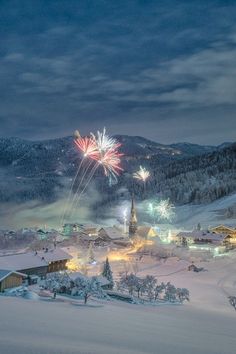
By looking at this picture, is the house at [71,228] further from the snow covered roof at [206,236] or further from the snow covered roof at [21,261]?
the snow covered roof at [21,261]

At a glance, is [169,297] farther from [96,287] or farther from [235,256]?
[235,256]

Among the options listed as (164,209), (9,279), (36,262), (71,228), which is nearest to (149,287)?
(9,279)

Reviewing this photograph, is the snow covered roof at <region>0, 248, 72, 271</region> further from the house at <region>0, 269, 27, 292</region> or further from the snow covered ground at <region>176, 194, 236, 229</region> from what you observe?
the snow covered ground at <region>176, 194, 236, 229</region>

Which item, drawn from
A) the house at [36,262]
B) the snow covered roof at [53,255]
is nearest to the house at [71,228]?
the snow covered roof at [53,255]

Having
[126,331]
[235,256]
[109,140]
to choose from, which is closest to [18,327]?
[126,331]

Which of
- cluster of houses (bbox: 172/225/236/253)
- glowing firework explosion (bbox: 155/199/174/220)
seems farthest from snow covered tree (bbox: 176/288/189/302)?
glowing firework explosion (bbox: 155/199/174/220)

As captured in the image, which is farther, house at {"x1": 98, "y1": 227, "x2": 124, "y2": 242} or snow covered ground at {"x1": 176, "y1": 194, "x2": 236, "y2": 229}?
snow covered ground at {"x1": 176, "y1": 194, "x2": 236, "y2": 229}
